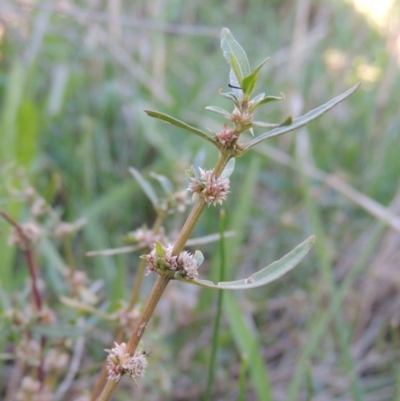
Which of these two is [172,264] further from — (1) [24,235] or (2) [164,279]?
(1) [24,235]

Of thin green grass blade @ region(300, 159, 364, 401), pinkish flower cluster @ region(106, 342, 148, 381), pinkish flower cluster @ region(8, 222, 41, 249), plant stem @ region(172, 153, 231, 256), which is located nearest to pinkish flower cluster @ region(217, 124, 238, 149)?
plant stem @ region(172, 153, 231, 256)

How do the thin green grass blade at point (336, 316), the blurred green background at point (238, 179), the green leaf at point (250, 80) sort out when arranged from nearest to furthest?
the green leaf at point (250, 80) → the thin green grass blade at point (336, 316) → the blurred green background at point (238, 179)

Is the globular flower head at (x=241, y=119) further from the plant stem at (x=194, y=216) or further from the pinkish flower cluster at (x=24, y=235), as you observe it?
the pinkish flower cluster at (x=24, y=235)

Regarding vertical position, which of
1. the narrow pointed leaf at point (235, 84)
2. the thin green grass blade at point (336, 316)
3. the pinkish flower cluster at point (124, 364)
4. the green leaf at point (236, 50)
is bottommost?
the pinkish flower cluster at point (124, 364)

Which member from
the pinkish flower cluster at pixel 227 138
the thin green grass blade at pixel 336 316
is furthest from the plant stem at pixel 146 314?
Answer: the thin green grass blade at pixel 336 316

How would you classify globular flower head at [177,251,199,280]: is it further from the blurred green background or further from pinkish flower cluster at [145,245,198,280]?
the blurred green background

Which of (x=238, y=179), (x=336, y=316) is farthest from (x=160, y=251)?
(x=238, y=179)
